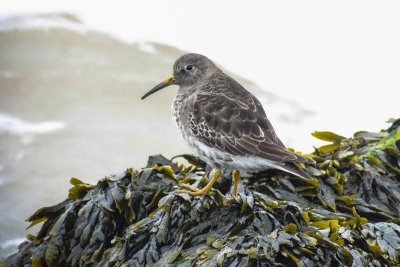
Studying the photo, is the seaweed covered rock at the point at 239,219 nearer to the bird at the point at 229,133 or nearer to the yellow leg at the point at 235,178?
the yellow leg at the point at 235,178

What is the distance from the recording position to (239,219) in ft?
9.98

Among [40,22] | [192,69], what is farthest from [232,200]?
[40,22]

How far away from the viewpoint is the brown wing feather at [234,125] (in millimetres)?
3637

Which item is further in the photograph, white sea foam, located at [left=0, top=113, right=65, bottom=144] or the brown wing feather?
white sea foam, located at [left=0, top=113, right=65, bottom=144]

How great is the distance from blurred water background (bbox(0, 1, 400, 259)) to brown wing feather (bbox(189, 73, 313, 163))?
92.6 inches

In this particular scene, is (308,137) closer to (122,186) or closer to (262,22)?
(262,22)

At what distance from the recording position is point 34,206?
5215mm

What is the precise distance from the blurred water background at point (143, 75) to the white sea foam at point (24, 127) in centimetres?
2

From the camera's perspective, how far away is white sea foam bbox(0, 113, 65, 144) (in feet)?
21.1

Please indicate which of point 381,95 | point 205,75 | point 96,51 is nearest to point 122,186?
point 205,75

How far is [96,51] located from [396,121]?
5.40 metres

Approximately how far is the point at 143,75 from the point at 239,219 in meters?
5.20

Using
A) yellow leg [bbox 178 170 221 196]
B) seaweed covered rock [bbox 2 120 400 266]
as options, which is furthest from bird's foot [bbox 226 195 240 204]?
yellow leg [bbox 178 170 221 196]

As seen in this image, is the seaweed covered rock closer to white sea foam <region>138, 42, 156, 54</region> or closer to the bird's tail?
the bird's tail
